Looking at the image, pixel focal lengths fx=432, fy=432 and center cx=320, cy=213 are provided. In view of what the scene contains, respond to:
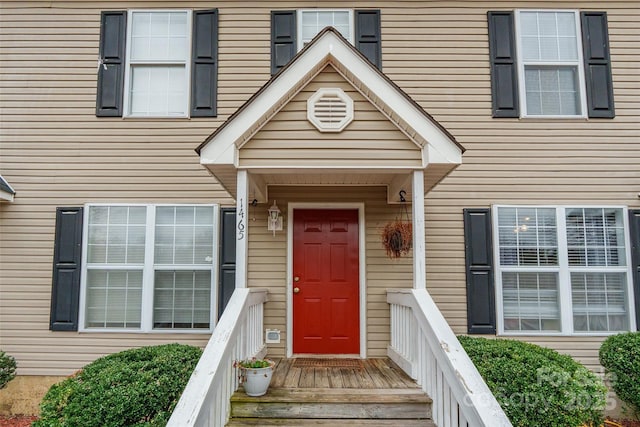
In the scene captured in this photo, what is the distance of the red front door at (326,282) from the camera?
17.9ft

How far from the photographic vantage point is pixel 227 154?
3910mm

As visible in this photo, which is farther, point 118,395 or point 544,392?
point 544,392

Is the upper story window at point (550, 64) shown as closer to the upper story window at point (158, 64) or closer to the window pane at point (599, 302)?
the window pane at point (599, 302)

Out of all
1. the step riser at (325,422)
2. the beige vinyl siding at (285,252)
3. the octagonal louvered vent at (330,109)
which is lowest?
the step riser at (325,422)

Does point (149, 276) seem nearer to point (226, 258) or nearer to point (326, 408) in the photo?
point (226, 258)

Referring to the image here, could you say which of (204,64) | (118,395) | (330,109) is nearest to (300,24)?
(204,64)

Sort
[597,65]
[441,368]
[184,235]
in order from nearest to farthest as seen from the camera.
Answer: [441,368] → [184,235] → [597,65]

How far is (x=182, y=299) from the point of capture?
5.52m

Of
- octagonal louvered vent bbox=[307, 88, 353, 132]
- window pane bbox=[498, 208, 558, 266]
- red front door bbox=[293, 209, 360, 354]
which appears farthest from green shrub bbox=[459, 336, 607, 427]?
octagonal louvered vent bbox=[307, 88, 353, 132]

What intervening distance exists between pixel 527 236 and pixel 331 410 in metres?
3.51

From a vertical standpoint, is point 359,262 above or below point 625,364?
above

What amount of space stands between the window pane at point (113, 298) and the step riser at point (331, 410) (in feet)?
8.66

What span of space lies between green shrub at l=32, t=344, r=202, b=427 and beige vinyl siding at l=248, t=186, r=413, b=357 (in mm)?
1615

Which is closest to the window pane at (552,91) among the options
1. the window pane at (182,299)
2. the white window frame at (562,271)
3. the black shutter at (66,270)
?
the white window frame at (562,271)
